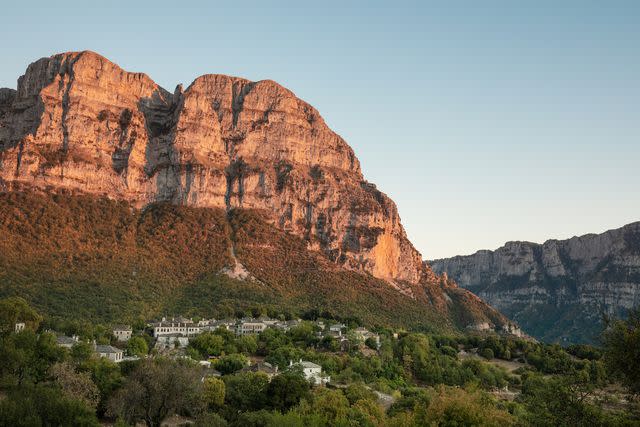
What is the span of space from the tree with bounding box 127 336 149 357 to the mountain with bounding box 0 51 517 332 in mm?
26181

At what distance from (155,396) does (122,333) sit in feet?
122

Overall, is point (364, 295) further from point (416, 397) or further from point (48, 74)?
point (48, 74)

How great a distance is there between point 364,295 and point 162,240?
42318mm

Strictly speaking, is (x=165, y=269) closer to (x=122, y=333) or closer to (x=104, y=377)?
(x=122, y=333)

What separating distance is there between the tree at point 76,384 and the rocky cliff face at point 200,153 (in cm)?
8389

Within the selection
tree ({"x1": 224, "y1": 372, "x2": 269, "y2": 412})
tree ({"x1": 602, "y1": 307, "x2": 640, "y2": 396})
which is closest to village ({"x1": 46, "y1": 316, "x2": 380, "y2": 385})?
tree ({"x1": 224, "y1": 372, "x2": 269, "y2": 412})

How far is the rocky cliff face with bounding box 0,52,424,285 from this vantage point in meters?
139

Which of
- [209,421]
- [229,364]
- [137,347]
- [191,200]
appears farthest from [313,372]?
[191,200]

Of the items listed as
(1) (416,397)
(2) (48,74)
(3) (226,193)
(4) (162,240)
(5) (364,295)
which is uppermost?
(2) (48,74)

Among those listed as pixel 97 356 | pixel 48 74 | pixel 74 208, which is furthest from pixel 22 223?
pixel 97 356

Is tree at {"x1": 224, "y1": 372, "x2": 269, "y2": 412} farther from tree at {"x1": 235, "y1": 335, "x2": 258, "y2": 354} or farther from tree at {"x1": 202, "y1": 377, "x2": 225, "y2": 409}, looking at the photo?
tree at {"x1": 235, "y1": 335, "x2": 258, "y2": 354}

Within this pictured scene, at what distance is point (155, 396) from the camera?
48969 millimetres

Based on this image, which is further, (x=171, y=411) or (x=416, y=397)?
(x=416, y=397)

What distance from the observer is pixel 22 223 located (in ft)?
380
